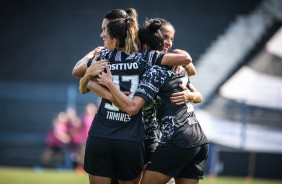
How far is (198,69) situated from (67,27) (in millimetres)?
4255

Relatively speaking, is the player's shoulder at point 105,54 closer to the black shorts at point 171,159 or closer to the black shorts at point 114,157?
the black shorts at point 114,157

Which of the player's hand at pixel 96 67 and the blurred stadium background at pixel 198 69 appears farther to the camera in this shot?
the blurred stadium background at pixel 198 69

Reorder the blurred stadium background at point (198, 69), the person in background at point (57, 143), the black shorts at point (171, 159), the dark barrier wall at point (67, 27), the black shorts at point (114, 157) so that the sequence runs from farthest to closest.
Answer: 1. the dark barrier wall at point (67, 27)
2. the person in background at point (57, 143)
3. the blurred stadium background at point (198, 69)
4. the black shorts at point (171, 159)
5. the black shorts at point (114, 157)

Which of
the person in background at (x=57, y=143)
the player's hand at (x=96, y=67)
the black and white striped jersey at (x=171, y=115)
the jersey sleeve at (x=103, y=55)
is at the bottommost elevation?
the person in background at (x=57, y=143)

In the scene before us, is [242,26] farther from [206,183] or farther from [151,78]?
[151,78]

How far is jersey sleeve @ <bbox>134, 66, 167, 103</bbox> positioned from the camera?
4.52m

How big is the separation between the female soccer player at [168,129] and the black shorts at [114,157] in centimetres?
14

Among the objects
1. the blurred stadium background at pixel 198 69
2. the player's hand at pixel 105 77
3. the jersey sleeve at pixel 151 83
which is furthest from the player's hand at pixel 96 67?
the blurred stadium background at pixel 198 69

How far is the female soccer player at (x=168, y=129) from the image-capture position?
4520 mm

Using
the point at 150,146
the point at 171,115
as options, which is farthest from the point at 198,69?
the point at 171,115

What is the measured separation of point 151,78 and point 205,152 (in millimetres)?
770

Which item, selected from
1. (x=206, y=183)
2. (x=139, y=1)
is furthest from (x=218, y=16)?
(x=206, y=183)

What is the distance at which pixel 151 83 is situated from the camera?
4539 millimetres

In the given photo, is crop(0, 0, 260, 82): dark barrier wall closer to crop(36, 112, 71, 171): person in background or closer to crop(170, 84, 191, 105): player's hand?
crop(36, 112, 71, 171): person in background
